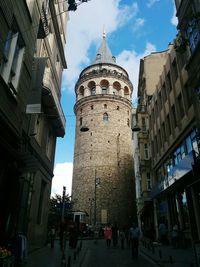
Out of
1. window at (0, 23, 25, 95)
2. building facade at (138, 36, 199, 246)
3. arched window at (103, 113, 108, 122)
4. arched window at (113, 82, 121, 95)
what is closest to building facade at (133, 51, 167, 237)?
building facade at (138, 36, 199, 246)

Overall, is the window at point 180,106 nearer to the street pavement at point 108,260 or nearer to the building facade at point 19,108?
the street pavement at point 108,260

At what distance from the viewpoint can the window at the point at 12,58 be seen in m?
6.93

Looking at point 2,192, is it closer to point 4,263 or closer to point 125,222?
point 4,263

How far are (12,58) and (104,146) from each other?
97.0ft

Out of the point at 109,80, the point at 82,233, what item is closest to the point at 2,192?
the point at 82,233

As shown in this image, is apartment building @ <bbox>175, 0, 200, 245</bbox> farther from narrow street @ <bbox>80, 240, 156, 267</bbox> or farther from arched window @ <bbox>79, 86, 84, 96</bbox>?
arched window @ <bbox>79, 86, 84, 96</bbox>

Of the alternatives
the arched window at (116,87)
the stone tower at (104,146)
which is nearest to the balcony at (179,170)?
the stone tower at (104,146)

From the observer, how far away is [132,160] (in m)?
39.0

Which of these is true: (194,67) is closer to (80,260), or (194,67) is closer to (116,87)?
(80,260)

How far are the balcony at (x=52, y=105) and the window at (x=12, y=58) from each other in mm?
4343

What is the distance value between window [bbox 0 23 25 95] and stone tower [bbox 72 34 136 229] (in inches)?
883

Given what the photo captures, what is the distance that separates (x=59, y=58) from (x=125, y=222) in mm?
23823

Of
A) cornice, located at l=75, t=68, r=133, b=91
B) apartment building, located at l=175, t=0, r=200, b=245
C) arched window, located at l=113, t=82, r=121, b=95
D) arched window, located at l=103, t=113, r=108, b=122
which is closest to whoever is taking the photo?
apartment building, located at l=175, t=0, r=200, b=245

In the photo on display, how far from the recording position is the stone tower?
3356 cm
